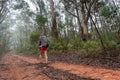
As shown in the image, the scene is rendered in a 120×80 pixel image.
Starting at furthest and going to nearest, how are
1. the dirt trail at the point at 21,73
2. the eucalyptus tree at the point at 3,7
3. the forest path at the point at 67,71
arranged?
the eucalyptus tree at the point at 3,7 < the dirt trail at the point at 21,73 < the forest path at the point at 67,71

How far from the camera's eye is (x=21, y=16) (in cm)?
5609

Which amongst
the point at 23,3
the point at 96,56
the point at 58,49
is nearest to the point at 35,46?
the point at 58,49

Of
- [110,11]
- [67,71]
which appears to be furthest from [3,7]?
[67,71]

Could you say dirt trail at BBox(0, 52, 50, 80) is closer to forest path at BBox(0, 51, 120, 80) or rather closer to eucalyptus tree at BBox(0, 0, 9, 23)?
forest path at BBox(0, 51, 120, 80)

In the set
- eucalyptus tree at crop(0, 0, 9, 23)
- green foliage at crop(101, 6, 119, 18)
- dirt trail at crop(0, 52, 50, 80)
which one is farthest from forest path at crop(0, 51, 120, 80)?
eucalyptus tree at crop(0, 0, 9, 23)

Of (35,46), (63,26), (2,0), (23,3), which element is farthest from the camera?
(23,3)

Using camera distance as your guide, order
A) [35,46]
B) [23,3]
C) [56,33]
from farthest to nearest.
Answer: [23,3]
[35,46]
[56,33]

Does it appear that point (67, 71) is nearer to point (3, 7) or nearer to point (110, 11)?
point (110, 11)

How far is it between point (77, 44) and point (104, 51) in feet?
24.7

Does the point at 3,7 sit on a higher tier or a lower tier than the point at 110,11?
higher

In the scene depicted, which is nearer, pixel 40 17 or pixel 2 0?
pixel 40 17

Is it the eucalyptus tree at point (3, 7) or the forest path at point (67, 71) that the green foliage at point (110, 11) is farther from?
the eucalyptus tree at point (3, 7)

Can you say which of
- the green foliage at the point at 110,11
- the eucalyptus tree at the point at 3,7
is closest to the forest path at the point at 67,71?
the green foliage at the point at 110,11

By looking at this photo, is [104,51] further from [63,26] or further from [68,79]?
[63,26]
